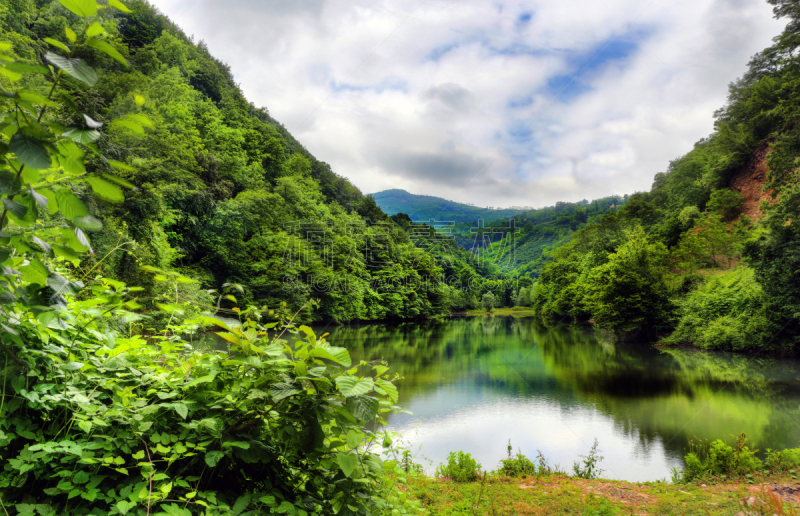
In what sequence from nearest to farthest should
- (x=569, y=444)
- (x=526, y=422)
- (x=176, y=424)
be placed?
(x=176, y=424) → (x=569, y=444) → (x=526, y=422)

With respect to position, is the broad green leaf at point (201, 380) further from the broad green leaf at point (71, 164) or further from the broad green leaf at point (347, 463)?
the broad green leaf at point (71, 164)

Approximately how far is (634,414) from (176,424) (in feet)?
37.9

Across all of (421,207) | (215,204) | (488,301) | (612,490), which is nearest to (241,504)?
(612,490)

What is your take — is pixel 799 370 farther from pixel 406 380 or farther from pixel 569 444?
pixel 406 380

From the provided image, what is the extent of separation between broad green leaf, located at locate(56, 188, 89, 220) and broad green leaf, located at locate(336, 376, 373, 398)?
90 cm

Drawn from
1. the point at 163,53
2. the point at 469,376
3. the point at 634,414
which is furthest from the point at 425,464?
the point at 163,53

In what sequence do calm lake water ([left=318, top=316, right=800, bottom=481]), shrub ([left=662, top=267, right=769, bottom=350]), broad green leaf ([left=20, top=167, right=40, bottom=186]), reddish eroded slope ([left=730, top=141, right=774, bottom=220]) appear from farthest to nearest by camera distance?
reddish eroded slope ([left=730, top=141, right=774, bottom=220])
shrub ([left=662, top=267, right=769, bottom=350])
calm lake water ([left=318, top=316, right=800, bottom=481])
broad green leaf ([left=20, top=167, right=40, bottom=186])

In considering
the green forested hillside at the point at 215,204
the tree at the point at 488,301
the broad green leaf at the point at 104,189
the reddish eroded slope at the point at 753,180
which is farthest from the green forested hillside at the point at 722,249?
the broad green leaf at the point at 104,189

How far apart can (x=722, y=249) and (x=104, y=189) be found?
3270 centimetres

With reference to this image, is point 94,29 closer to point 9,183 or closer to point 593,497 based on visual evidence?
point 9,183

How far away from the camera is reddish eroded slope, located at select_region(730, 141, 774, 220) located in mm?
27594

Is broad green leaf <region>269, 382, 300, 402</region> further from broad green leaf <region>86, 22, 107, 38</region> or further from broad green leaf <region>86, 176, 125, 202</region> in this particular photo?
broad green leaf <region>86, 22, 107, 38</region>

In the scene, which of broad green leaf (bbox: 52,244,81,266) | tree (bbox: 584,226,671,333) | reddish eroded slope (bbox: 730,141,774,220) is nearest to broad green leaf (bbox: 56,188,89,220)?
broad green leaf (bbox: 52,244,81,266)

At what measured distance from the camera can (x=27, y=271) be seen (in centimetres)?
109
